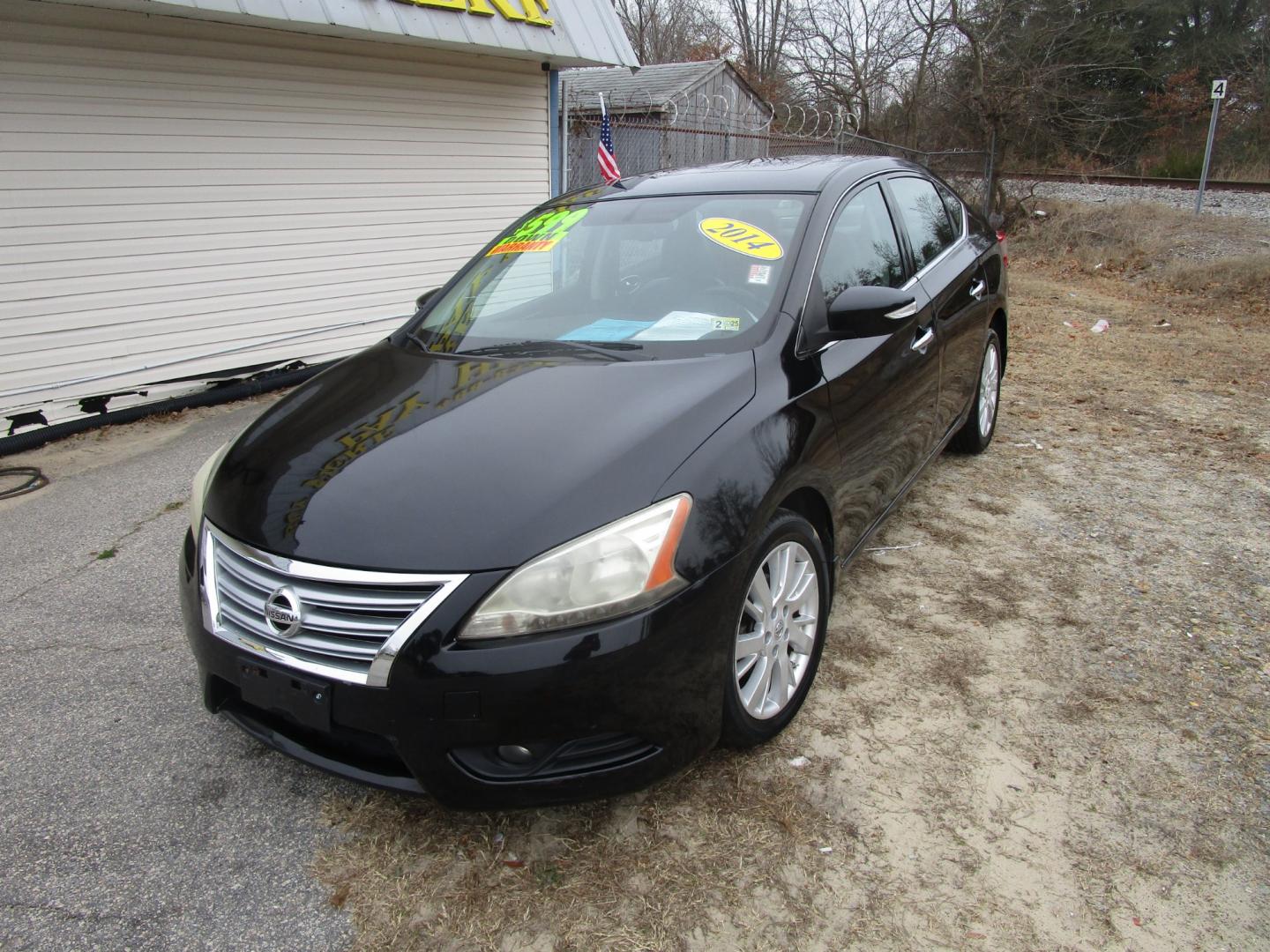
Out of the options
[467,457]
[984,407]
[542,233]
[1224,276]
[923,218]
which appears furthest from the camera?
[1224,276]

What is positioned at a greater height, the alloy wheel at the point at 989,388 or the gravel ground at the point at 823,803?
the alloy wheel at the point at 989,388

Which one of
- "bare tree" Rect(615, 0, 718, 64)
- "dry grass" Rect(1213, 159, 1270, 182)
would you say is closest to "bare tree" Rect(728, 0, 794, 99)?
"bare tree" Rect(615, 0, 718, 64)

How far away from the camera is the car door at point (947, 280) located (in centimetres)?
385

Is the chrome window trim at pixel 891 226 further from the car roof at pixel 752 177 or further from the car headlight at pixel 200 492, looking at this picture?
the car headlight at pixel 200 492

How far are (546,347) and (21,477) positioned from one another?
4.21 metres

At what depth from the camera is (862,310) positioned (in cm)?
272

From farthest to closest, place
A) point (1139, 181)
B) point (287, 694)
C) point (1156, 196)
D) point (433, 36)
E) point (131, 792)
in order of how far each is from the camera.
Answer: point (1139, 181) → point (1156, 196) → point (433, 36) → point (131, 792) → point (287, 694)

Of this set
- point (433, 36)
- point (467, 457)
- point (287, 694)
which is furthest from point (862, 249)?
point (433, 36)

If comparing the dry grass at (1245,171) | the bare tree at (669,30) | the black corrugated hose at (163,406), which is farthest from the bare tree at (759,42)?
the black corrugated hose at (163,406)

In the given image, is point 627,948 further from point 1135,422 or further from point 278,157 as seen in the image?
point 278,157

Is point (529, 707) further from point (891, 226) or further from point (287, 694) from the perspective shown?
point (891, 226)

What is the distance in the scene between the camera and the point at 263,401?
270 inches

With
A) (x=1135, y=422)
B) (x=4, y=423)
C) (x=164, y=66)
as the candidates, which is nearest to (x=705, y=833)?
(x=1135, y=422)

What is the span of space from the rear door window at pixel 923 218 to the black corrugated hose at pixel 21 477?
199 inches
